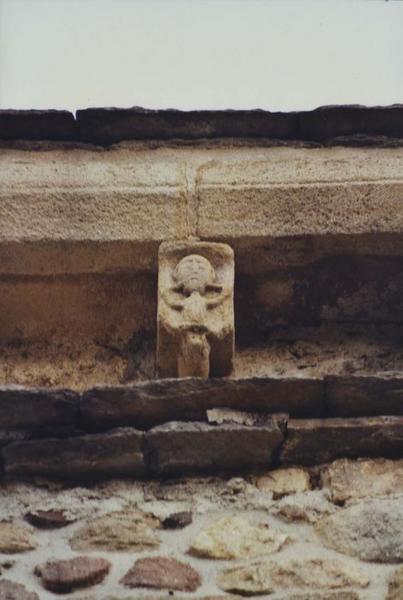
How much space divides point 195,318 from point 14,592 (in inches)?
35.5

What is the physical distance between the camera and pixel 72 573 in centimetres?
216

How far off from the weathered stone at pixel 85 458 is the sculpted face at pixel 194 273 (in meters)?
0.51

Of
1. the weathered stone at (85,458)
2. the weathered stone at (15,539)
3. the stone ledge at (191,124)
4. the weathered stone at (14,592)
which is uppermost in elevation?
the stone ledge at (191,124)

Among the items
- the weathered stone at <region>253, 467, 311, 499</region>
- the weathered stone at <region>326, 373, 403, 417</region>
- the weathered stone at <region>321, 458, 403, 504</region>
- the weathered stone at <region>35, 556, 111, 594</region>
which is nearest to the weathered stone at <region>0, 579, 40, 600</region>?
the weathered stone at <region>35, 556, 111, 594</region>

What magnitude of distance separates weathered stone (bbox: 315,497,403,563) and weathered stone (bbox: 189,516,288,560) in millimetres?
103

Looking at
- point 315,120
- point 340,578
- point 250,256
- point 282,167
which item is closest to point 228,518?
point 340,578

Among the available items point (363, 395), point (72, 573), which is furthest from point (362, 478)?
point (72, 573)

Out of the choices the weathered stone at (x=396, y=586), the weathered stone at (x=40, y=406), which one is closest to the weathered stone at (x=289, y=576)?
the weathered stone at (x=396, y=586)

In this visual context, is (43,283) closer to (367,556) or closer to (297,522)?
(297,522)

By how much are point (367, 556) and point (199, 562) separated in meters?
0.34

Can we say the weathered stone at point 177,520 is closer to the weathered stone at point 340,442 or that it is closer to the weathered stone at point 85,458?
the weathered stone at point 85,458

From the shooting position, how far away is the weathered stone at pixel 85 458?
8.19 ft

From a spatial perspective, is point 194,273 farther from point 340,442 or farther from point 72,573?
point 72,573

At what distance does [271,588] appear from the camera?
6.98 feet
